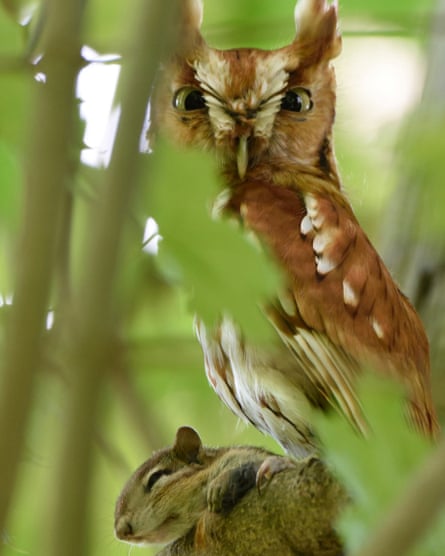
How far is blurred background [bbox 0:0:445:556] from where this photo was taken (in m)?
0.47

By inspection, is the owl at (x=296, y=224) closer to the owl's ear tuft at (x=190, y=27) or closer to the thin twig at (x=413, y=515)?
the owl's ear tuft at (x=190, y=27)

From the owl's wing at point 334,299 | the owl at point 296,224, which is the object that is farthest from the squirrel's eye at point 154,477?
the owl's wing at point 334,299

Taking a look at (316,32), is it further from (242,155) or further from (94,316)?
(94,316)

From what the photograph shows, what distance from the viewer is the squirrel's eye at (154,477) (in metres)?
1.12

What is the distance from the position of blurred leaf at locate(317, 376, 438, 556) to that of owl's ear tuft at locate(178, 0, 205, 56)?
467 millimetres

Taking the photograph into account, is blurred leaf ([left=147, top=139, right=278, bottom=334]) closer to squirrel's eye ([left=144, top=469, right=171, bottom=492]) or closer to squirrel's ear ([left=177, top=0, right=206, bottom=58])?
squirrel's ear ([left=177, top=0, right=206, bottom=58])

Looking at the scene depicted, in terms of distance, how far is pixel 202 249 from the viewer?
56 centimetres

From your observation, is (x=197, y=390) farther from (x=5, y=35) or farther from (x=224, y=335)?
(x=5, y=35)

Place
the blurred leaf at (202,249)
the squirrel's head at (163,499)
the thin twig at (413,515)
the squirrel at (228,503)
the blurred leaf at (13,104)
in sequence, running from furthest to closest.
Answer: the squirrel's head at (163,499) < the squirrel at (228,503) < the blurred leaf at (13,104) < the blurred leaf at (202,249) < the thin twig at (413,515)

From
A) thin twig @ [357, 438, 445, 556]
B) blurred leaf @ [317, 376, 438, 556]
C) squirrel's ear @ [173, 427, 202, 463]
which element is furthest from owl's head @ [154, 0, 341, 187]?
thin twig @ [357, 438, 445, 556]

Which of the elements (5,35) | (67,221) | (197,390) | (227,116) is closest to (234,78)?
(227,116)

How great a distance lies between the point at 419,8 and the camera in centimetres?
130

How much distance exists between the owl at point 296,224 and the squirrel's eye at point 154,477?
5.0 inches

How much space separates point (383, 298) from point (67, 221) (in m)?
0.49
